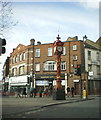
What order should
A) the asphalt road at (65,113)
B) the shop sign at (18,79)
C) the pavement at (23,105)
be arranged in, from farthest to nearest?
the shop sign at (18,79) < the pavement at (23,105) < the asphalt road at (65,113)

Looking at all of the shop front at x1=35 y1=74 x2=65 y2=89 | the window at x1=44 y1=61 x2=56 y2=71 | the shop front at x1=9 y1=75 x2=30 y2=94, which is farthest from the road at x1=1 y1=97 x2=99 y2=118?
the shop front at x1=9 y1=75 x2=30 y2=94

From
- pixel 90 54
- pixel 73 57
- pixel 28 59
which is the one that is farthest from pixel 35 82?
pixel 90 54

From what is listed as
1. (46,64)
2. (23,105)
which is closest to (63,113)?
(23,105)

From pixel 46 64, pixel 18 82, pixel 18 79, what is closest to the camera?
pixel 46 64

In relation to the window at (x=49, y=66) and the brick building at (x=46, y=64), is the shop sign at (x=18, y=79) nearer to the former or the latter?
the brick building at (x=46, y=64)

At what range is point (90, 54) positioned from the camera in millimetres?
39406

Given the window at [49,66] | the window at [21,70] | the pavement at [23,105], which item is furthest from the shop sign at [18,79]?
the pavement at [23,105]

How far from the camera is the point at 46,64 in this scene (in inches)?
1583

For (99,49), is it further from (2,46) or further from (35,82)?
(2,46)

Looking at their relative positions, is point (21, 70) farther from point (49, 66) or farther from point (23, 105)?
point (23, 105)

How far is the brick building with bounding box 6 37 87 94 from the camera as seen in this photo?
38.0 meters

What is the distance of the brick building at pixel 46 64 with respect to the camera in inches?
1497

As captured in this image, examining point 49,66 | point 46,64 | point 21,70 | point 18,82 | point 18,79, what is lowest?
point 18,82

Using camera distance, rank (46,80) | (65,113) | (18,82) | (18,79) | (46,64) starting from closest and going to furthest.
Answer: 1. (65,113)
2. (46,80)
3. (46,64)
4. (18,82)
5. (18,79)
